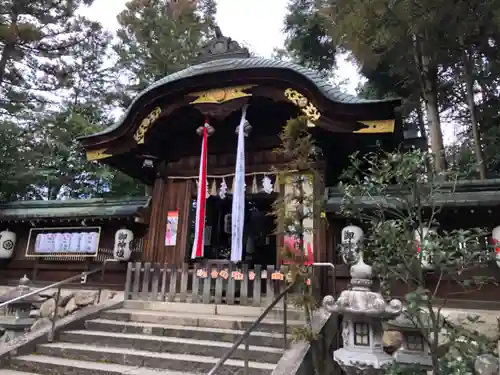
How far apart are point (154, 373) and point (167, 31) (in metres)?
17.6

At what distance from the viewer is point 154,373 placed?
4.61m

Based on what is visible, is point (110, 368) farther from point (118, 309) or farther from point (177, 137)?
point (177, 137)

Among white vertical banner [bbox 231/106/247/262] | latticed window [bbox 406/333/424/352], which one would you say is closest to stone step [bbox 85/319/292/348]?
latticed window [bbox 406/333/424/352]

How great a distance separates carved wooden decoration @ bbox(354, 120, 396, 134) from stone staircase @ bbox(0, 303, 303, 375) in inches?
134

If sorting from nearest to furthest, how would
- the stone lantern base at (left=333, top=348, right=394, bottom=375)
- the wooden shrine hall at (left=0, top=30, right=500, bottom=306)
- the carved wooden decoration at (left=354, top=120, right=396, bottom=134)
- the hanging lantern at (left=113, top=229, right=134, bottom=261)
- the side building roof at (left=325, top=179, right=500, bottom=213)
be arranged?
1. the stone lantern base at (left=333, top=348, right=394, bottom=375)
2. the side building roof at (left=325, top=179, right=500, bottom=213)
3. the carved wooden decoration at (left=354, top=120, right=396, bottom=134)
4. the wooden shrine hall at (left=0, top=30, right=500, bottom=306)
5. the hanging lantern at (left=113, top=229, right=134, bottom=261)

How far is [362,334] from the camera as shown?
3.94 meters

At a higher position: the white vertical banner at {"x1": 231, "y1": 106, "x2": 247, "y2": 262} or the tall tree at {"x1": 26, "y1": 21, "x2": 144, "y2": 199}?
the tall tree at {"x1": 26, "y1": 21, "x2": 144, "y2": 199}

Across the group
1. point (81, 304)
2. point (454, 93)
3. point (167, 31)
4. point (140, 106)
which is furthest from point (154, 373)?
point (167, 31)

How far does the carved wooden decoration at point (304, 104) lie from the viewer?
707cm

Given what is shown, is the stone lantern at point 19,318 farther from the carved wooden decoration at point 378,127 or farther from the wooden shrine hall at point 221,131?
the carved wooden decoration at point 378,127

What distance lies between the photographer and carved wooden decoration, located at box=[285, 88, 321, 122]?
7066 millimetres

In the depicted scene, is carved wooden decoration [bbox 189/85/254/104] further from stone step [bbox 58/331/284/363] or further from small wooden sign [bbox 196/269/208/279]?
stone step [bbox 58/331/284/363]

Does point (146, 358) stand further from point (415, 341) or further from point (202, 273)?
point (415, 341)

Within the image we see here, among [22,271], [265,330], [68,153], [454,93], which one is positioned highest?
[454,93]
